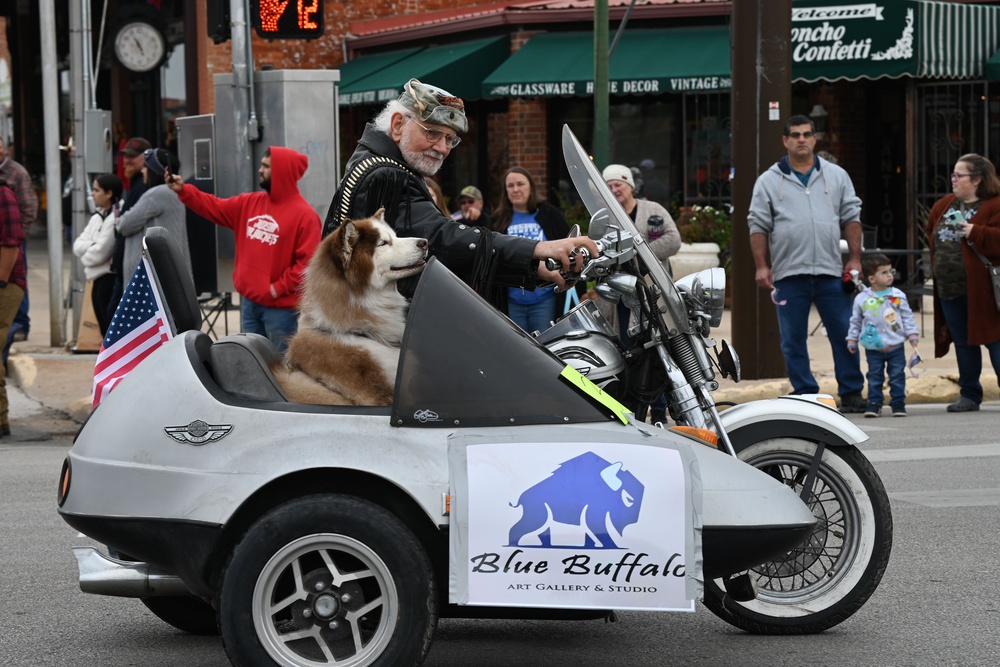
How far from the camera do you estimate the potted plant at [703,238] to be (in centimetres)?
1700

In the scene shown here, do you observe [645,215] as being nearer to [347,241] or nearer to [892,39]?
[347,241]

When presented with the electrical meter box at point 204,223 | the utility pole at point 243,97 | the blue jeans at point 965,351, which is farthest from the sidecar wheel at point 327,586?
the electrical meter box at point 204,223

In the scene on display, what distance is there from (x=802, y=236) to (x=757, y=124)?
7.05ft

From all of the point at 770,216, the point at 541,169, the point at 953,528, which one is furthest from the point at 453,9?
the point at 953,528

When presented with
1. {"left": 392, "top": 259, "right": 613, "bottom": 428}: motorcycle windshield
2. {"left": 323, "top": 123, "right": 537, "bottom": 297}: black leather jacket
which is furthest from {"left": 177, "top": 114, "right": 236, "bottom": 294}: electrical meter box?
{"left": 392, "top": 259, "right": 613, "bottom": 428}: motorcycle windshield

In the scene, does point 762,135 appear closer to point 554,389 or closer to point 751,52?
point 751,52

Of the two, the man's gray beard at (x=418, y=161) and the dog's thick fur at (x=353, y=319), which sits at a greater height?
the man's gray beard at (x=418, y=161)

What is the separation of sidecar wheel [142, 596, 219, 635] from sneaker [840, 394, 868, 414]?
663 centimetres

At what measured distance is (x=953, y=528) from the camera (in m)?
6.91

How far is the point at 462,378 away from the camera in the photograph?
4.27 metres

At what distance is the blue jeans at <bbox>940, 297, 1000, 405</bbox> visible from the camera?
10773 millimetres

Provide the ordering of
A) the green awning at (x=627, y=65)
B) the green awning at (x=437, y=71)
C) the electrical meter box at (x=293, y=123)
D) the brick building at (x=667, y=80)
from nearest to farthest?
the electrical meter box at (x=293, y=123) → the brick building at (x=667, y=80) → the green awning at (x=627, y=65) → the green awning at (x=437, y=71)

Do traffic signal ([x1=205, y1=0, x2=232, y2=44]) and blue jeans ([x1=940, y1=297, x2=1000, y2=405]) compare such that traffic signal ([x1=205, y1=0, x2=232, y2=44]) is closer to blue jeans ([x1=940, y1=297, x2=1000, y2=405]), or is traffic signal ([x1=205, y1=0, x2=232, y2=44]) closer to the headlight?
blue jeans ([x1=940, y1=297, x2=1000, y2=405])

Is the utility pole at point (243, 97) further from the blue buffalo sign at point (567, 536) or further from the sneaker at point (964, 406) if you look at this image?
the blue buffalo sign at point (567, 536)
